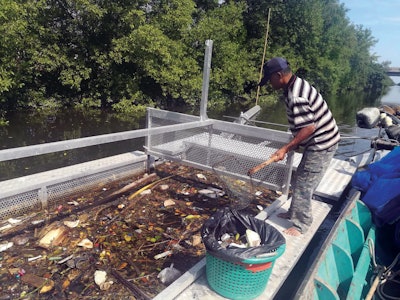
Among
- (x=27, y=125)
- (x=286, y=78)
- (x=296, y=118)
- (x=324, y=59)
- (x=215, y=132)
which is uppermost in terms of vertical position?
(x=324, y=59)

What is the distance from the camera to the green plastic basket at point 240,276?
200cm

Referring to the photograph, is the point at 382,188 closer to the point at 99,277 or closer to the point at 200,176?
the point at 200,176

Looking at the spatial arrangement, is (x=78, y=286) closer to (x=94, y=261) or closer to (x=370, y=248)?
(x=94, y=261)

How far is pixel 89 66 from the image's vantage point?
578 inches

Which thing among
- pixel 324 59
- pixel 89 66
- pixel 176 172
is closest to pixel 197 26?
pixel 89 66

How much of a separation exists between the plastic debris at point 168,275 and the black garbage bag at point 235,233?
26.9 inches

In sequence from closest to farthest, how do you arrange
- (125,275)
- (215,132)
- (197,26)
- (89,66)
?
(125,275) → (215,132) → (89,66) → (197,26)

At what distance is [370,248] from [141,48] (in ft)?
42.2

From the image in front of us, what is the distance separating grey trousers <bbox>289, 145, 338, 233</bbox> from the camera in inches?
112

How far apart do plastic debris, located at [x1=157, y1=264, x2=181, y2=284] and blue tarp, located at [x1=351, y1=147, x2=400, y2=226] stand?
8.40ft

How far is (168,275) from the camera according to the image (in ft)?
8.85

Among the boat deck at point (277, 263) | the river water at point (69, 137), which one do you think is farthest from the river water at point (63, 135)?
the boat deck at point (277, 263)

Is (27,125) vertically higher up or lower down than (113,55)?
lower down

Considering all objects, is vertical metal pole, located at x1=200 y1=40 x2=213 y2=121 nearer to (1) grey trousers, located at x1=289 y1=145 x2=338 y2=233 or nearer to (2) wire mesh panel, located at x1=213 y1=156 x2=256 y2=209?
(2) wire mesh panel, located at x1=213 y1=156 x2=256 y2=209
